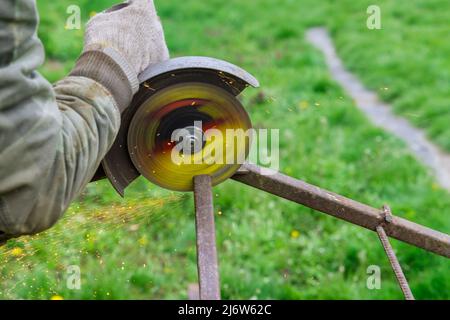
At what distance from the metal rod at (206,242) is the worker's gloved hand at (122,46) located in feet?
1.16

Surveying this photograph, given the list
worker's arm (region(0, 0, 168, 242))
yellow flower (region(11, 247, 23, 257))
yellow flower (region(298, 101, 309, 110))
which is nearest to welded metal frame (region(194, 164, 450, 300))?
worker's arm (region(0, 0, 168, 242))

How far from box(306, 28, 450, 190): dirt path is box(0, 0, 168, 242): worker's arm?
12.1 feet

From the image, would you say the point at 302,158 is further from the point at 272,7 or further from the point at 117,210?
the point at 272,7

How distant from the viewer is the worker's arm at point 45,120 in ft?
5.49

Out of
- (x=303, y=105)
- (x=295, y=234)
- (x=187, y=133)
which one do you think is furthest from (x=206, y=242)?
(x=303, y=105)

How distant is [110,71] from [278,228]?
2.86m

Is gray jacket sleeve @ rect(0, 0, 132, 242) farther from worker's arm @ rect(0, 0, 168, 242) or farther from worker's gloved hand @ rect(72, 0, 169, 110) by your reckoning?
worker's gloved hand @ rect(72, 0, 169, 110)

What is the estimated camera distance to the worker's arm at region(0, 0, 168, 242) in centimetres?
167

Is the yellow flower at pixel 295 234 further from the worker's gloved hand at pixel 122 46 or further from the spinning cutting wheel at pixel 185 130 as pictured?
the worker's gloved hand at pixel 122 46

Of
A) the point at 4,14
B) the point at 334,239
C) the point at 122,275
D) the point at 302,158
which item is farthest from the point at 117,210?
the point at 302,158

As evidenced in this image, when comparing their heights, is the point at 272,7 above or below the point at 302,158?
above

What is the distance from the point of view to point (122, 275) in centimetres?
408

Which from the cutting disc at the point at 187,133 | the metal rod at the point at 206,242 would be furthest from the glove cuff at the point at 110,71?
the metal rod at the point at 206,242
